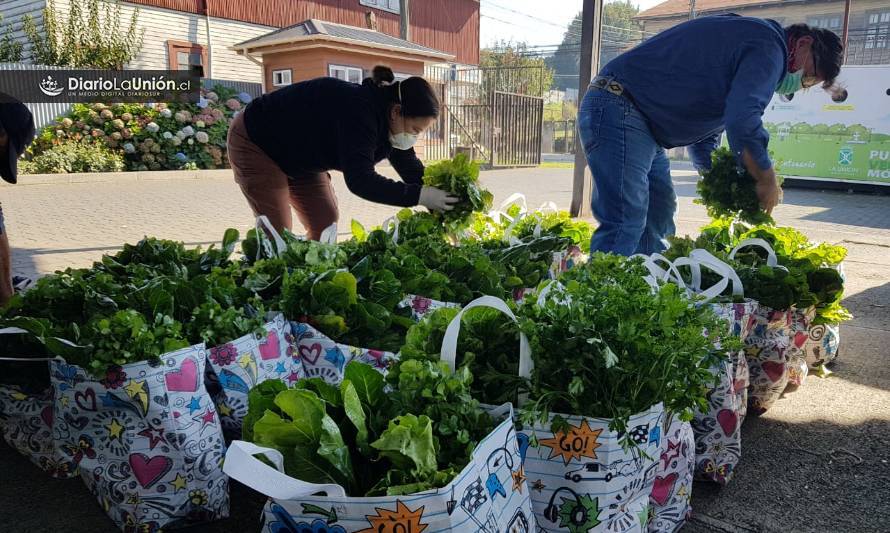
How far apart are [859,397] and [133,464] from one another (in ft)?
Answer: 10.7

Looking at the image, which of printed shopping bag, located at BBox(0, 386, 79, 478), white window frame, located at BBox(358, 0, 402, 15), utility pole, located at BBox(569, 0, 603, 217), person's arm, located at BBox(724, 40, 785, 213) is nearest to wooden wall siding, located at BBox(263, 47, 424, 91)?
white window frame, located at BBox(358, 0, 402, 15)

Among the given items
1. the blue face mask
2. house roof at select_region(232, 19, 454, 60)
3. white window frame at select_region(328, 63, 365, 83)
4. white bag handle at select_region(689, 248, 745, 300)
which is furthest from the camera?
white window frame at select_region(328, 63, 365, 83)

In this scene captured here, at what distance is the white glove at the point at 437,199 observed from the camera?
3.56 meters

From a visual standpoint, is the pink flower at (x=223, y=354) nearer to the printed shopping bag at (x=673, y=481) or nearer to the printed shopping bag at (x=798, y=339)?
the printed shopping bag at (x=673, y=481)

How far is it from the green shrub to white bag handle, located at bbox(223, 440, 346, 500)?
13.9m

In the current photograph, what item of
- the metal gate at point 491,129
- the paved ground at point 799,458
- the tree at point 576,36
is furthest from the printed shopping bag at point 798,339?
→ the tree at point 576,36

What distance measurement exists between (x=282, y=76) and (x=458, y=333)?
19295 millimetres

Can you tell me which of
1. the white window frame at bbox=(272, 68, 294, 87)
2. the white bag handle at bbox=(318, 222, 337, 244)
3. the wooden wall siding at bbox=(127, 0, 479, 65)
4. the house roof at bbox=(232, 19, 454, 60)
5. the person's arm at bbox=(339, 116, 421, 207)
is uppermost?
the wooden wall siding at bbox=(127, 0, 479, 65)

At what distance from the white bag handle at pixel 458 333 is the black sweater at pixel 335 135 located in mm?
2023

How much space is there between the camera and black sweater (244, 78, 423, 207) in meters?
3.55

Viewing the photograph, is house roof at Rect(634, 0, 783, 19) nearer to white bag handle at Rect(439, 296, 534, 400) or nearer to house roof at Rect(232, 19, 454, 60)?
house roof at Rect(232, 19, 454, 60)

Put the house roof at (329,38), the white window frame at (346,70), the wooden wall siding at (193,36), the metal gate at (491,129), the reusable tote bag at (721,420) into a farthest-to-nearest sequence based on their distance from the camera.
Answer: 1. the metal gate at (491,129)
2. the wooden wall siding at (193,36)
3. the white window frame at (346,70)
4. the house roof at (329,38)
5. the reusable tote bag at (721,420)

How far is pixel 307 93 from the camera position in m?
3.80

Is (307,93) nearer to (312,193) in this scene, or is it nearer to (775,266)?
(312,193)
